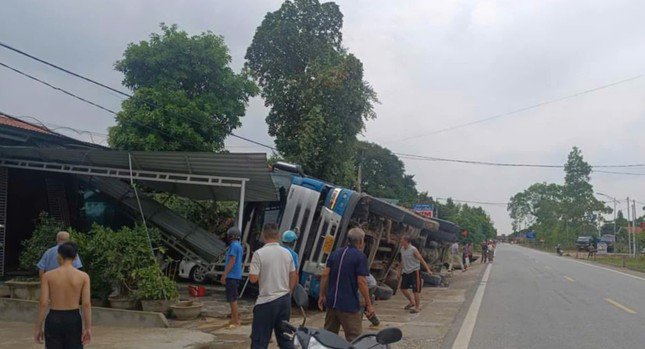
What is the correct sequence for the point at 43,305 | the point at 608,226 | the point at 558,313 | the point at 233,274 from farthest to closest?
the point at 608,226 → the point at 558,313 → the point at 233,274 → the point at 43,305

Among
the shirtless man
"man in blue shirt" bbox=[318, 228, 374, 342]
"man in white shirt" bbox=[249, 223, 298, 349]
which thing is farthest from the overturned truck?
the shirtless man

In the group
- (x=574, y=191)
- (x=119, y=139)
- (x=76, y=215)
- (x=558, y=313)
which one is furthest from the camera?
(x=574, y=191)

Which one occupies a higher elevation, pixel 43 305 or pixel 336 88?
pixel 336 88

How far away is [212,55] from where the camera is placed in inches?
817

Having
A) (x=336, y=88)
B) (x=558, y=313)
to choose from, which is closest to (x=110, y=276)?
(x=558, y=313)

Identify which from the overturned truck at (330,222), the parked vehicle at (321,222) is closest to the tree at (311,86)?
the parked vehicle at (321,222)

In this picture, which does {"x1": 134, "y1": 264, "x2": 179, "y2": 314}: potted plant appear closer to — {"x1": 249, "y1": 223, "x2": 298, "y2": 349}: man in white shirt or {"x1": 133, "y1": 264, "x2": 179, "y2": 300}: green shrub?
{"x1": 133, "y1": 264, "x2": 179, "y2": 300}: green shrub

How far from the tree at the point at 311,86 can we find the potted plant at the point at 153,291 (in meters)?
13.2

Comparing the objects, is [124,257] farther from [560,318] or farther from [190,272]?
[560,318]

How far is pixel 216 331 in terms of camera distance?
9516mm

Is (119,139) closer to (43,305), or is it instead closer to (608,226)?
(43,305)

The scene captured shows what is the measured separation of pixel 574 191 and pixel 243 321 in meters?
77.0

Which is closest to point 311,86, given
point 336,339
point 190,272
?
point 190,272

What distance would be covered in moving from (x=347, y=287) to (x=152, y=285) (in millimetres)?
5327
